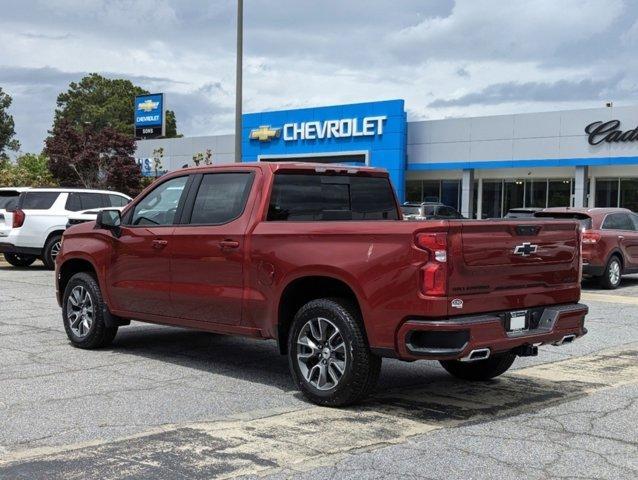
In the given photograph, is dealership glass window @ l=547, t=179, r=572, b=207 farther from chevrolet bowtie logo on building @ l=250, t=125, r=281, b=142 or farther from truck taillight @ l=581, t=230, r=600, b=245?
truck taillight @ l=581, t=230, r=600, b=245

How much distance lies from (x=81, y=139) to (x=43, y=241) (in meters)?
26.1

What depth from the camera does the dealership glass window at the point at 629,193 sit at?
113ft

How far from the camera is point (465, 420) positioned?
591cm

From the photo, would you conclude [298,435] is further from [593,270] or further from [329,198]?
[593,270]

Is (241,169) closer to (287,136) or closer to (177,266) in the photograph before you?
(177,266)

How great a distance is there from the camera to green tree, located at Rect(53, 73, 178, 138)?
9499 cm

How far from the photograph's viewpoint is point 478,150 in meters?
37.8

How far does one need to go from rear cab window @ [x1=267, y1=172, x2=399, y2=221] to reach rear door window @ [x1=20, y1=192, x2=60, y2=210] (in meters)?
12.5

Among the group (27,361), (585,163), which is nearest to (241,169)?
(27,361)

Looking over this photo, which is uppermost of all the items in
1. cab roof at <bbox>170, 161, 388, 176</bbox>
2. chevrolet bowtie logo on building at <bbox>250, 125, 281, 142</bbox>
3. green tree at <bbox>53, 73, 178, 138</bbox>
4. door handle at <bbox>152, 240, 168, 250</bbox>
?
green tree at <bbox>53, 73, 178, 138</bbox>

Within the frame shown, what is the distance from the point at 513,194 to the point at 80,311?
107 ft

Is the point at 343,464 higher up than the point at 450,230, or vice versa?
the point at 450,230

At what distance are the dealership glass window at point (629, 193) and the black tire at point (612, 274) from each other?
1953 centimetres

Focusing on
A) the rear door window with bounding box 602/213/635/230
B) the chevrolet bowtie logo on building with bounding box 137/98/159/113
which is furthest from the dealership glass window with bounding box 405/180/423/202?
the rear door window with bounding box 602/213/635/230
